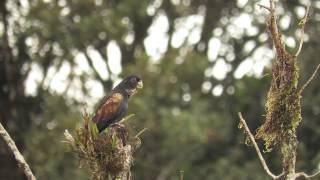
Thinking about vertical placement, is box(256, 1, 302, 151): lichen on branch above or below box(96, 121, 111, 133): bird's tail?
below

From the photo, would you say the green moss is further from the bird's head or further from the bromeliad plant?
the bird's head

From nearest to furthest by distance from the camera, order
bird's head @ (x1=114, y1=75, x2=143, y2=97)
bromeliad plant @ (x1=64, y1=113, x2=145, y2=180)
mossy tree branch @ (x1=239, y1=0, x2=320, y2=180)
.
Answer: mossy tree branch @ (x1=239, y1=0, x2=320, y2=180), bromeliad plant @ (x1=64, y1=113, x2=145, y2=180), bird's head @ (x1=114, y1=75, x2=143, y2=97)

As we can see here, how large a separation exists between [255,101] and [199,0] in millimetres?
2701

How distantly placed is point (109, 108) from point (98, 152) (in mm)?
2616

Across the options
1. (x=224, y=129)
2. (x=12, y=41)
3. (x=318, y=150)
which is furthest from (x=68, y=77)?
(x=318, y=150)

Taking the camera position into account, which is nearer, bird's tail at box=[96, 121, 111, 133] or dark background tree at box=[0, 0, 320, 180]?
bird's tail at box=[96, 121, 111, 133]

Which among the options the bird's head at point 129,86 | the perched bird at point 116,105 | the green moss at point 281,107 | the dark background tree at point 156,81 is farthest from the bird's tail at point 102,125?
the dark background tree at point 156,81

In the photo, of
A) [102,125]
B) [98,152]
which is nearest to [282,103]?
[98,152]

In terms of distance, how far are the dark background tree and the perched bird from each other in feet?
22.5

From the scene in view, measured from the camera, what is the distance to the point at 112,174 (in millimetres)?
4898

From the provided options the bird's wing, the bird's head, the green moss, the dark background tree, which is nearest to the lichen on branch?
the green moss

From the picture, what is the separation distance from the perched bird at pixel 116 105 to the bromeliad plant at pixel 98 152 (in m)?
2.01

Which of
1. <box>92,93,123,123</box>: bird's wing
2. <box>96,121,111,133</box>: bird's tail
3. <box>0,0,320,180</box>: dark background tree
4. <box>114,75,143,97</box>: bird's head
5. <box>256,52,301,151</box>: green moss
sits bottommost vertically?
<box>256,52,301,151</box>: green moss

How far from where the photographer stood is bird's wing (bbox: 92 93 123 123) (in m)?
7.30
